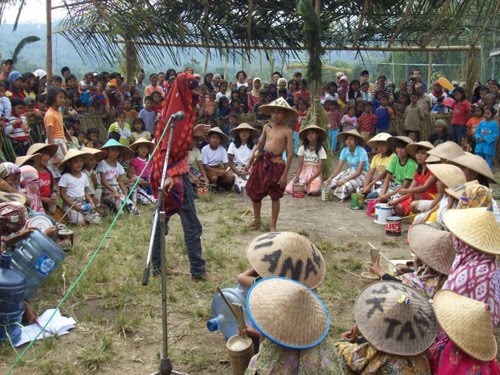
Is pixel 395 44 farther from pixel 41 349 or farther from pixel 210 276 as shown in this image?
pixel 41 349

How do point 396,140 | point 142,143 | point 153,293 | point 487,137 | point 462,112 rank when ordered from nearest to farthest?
point 153,293
point 396,140
point 142,143
point 487,137
point 462,112

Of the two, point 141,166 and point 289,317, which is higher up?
point 289,317

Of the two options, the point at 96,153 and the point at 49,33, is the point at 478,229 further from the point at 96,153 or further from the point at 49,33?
the point at 49,33

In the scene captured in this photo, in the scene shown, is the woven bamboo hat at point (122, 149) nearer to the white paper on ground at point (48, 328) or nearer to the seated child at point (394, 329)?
the white paper on ground at point (48, 328)

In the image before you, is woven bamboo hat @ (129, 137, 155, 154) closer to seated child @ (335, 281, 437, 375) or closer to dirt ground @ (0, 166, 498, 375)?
dirt ground @ (0, 166, 498, 375)

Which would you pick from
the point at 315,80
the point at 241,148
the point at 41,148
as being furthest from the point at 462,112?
the point at 41,148

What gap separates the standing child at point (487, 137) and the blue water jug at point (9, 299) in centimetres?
997

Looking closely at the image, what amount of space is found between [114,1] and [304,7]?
2989 mm

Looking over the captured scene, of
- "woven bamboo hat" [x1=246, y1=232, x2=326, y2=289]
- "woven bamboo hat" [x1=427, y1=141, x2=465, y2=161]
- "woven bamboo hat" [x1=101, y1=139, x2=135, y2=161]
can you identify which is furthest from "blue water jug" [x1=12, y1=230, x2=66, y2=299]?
"woven bamboo hat" [x1=427, y1=141, x2=465, y2=161]

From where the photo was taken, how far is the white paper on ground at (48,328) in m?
4.16

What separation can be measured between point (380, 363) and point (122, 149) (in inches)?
236

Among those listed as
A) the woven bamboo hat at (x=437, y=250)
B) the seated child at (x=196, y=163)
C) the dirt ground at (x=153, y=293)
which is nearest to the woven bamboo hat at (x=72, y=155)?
the dirt ground at (x=153, y=293)

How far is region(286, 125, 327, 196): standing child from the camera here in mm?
Result: 9367

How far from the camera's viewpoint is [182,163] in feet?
17.0
